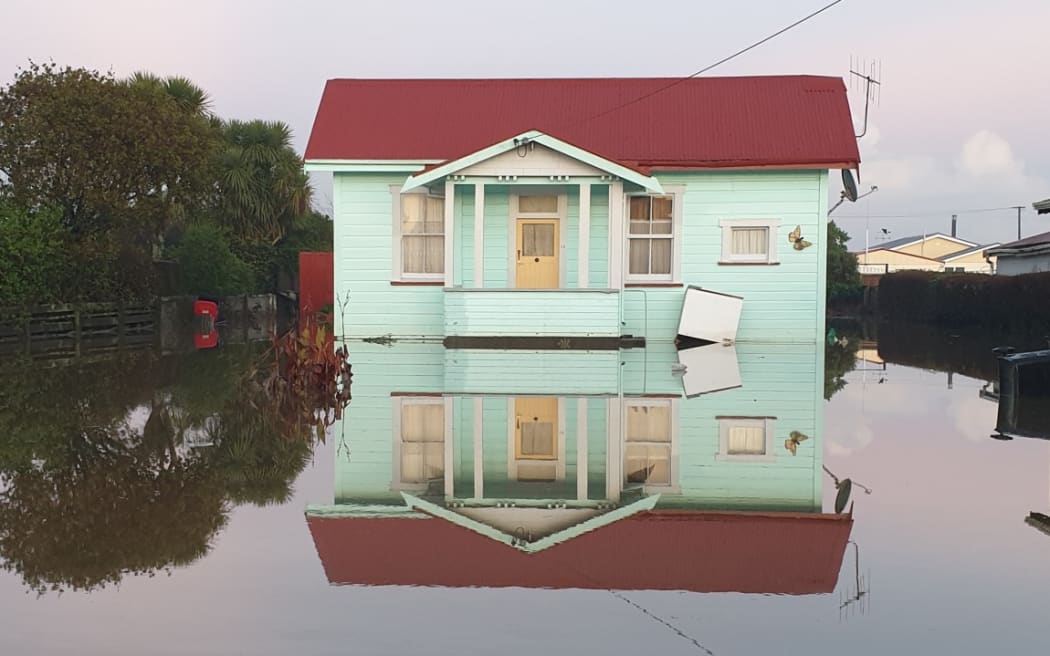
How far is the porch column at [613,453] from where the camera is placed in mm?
7094

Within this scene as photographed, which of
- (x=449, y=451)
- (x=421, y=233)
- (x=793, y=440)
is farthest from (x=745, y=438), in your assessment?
(x=421, y=233)

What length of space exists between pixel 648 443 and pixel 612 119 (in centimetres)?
1494

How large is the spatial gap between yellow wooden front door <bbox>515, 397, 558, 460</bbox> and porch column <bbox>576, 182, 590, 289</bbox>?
7.92 metres

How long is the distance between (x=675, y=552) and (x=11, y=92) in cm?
2274

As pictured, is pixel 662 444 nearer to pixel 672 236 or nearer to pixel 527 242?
pixel 672 236

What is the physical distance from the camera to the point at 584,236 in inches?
772

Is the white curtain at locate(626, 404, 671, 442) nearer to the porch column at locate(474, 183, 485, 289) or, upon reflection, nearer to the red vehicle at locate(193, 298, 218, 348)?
the porch column at locate(474, 183, 485, 289)

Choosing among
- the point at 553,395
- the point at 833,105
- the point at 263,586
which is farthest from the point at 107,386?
the point at 833,105

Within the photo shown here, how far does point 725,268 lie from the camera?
2109 cm

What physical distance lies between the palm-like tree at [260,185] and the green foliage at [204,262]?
5.34 metres

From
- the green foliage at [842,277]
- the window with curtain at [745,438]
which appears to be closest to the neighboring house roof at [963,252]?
the green foliage at [842,277]

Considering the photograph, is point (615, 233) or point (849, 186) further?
point (849, 186)

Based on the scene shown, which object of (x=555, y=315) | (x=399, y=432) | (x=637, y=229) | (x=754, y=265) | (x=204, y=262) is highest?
(x=637, y=229)

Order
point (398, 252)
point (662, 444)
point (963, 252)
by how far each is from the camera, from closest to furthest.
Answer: point (662, 444), point (398, 252), point (963, 252)
